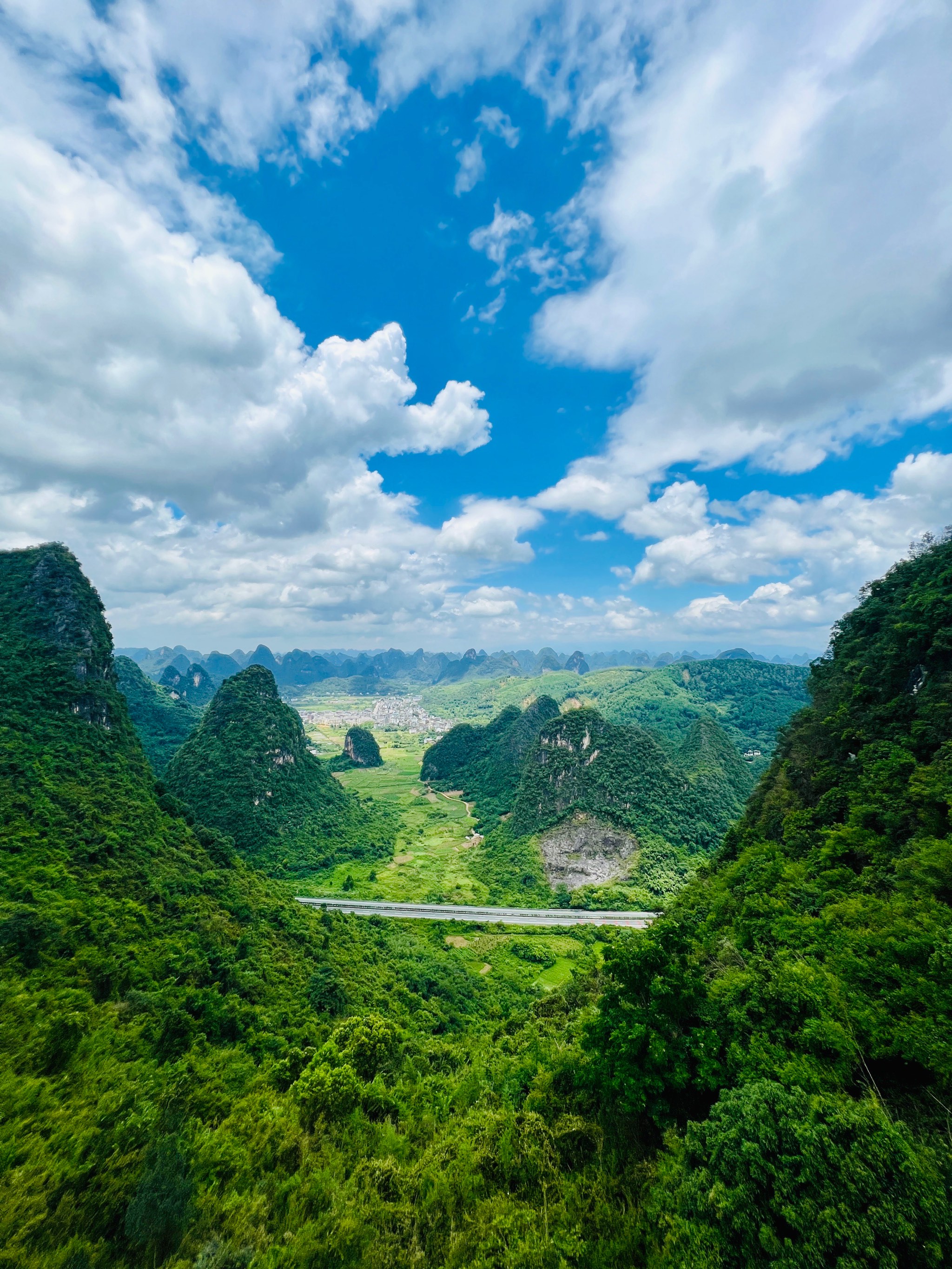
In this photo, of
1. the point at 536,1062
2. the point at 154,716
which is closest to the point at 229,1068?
the point at 536,1062

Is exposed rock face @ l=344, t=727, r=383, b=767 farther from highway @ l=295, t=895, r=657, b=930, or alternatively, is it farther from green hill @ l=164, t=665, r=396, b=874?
highway @ l=295, t=895, r=657, b=930

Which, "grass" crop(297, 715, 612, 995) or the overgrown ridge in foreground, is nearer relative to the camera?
the overgrown ridge in foreground

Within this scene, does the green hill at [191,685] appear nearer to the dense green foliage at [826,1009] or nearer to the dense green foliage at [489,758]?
the dense green foliage at [489,758]

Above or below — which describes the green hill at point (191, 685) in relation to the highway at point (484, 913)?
above

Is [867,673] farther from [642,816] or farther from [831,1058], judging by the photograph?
[642,816]

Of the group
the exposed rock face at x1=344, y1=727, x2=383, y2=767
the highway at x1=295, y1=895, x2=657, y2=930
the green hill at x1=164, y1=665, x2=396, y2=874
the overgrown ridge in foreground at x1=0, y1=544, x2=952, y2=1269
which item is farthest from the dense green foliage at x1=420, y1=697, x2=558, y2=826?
the overgrown ridge in foreground at x1=0, y1=544, x2=952, y2=1269

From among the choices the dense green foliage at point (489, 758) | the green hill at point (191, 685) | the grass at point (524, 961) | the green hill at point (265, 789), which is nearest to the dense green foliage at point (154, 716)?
the green hill at point (265, 789)

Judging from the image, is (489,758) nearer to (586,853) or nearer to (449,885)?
(449,885)
